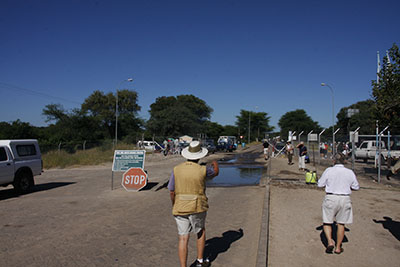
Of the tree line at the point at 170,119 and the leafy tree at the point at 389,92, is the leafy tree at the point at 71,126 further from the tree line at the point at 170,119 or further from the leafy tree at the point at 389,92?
the leafy tree at the point at 389,92

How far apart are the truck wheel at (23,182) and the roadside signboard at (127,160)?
11.0 feet

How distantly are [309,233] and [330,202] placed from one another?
139 cm

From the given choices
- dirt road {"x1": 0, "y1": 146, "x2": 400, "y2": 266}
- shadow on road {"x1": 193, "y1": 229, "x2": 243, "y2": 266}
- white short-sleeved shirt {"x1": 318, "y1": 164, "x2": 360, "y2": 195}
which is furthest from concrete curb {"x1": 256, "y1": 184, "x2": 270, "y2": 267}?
white short-sleeved shirt {"x1": 318, "y1": 164, "x2": 360, "y2": 195}

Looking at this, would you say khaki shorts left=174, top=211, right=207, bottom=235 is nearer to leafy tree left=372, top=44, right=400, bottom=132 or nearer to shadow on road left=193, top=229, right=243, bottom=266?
shadow on road left=193, top=229, right=243, bottom=266

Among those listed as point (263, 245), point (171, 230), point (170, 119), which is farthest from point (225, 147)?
point (263, 245)

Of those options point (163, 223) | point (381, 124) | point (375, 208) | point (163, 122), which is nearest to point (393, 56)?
point (381, 124)

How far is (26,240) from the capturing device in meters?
6.12

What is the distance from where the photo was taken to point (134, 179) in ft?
39.3

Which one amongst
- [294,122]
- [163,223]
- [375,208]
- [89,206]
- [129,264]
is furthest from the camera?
[294,122]

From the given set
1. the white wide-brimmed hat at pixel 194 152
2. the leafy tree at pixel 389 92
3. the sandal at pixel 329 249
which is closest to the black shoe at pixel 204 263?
the white wide-brimmed hat at pixel 194 152

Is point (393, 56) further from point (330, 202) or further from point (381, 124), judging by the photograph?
point (330, 202)

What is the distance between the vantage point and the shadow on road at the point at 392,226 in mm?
6463

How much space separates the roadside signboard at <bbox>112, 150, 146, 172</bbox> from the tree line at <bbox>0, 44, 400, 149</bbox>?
1030cm

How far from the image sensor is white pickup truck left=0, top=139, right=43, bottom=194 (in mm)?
11477
